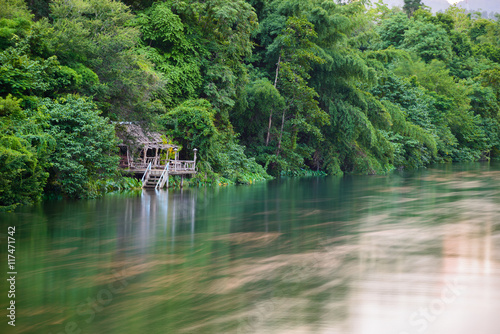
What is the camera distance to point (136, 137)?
84.7 feet

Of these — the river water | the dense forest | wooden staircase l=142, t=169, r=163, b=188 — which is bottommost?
the river water

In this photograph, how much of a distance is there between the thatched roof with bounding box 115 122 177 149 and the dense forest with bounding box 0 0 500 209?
42cm

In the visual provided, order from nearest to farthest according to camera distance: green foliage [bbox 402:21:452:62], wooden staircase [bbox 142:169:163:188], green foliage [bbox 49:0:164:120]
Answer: green foliage [bbox 49:0:164:120] < wooden staircase [bbox 142:169:163:188] < green foliage [bbox 402:21:452:62]

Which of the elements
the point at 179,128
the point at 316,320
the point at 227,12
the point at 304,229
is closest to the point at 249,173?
the point at 179,128

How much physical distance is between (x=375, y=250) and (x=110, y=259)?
6133 mm

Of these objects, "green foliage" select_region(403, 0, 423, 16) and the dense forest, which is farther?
"green foliage" select_region(403, 0, 423, 16)

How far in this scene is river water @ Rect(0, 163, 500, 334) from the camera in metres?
8.16

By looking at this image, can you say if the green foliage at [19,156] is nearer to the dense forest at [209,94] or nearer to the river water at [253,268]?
the dense forest at [209,94]

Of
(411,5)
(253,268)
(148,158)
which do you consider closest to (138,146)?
(148,158)

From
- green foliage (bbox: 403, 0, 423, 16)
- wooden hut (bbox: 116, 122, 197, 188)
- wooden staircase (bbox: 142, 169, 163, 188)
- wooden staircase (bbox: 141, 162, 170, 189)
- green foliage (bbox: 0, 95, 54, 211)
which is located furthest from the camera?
green foliage (bbox: 403, 0, 423, 16)

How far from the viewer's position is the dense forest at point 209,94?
20.5m

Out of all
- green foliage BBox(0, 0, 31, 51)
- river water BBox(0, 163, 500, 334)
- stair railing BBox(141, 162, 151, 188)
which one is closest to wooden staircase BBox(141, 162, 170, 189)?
stair railing BBox(141, 162, 151, 188)

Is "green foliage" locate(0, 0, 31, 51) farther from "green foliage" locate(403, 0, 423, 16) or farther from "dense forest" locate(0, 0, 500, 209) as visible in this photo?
"green foliage" locate(403, 0, 423, 16)

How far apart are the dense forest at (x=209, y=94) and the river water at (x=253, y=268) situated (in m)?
2.50
